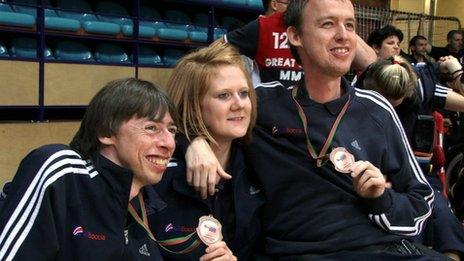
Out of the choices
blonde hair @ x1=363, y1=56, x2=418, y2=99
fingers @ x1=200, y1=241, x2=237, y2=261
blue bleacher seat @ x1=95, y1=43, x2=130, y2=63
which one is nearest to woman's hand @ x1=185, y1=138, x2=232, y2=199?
fingers @ x1=200, y1=241, x2=237, y2=261

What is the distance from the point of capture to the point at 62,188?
152 centimetres

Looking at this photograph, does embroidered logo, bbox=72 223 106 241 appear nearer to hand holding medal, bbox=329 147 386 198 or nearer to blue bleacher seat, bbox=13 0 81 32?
hand holding medal, bbox=329 147 386 198

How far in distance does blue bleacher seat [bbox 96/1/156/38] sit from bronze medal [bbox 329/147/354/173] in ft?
18.8

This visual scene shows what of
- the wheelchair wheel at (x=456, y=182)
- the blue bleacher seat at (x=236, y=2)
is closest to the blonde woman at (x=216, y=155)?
the wheelchair wheel at (x=456, y=182)

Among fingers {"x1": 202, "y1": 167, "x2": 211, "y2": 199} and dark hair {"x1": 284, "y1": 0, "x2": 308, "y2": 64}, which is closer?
fingers {"x1": 202, "y1": 167, "x2": 211, "y2": 199}

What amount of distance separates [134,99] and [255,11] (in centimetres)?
723

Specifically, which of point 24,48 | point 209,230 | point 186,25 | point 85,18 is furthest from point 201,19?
point 209,230

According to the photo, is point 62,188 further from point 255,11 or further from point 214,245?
point 255,11

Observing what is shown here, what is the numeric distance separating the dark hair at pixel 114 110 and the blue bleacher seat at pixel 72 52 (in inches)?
208

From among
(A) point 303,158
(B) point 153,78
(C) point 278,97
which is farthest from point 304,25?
(B) point 153,78

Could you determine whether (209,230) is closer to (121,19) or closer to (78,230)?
(78,230)

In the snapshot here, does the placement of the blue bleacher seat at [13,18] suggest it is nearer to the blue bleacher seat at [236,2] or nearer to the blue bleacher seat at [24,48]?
the blue bleacher seat at [24,48]

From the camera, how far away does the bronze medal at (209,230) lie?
1.80m

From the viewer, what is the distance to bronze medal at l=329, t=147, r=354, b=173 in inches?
73.2
